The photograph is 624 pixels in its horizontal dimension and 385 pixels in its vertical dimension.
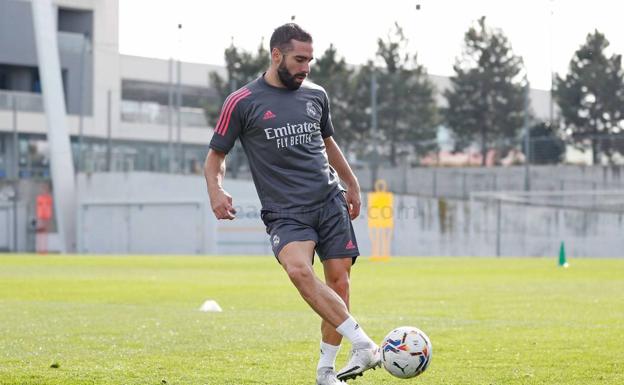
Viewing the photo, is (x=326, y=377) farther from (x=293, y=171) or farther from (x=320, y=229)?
(x=293, y=171)

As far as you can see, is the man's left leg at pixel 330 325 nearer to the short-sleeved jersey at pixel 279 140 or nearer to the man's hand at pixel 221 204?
the short-sleeved jersey at pixel 279 140

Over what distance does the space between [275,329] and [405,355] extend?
490 cm

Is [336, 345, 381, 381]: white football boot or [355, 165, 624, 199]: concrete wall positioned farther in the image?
[355, 165, 624, 199]: concrete wall

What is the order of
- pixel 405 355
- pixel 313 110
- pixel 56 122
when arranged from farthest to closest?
pixel 56 122 < pixel 313 110 < pixel 405 355

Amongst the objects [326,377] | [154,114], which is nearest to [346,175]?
[326,377]

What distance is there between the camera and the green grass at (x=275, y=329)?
793 centimetres

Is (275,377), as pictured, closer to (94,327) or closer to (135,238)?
(94,327)

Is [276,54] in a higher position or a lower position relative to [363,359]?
higher

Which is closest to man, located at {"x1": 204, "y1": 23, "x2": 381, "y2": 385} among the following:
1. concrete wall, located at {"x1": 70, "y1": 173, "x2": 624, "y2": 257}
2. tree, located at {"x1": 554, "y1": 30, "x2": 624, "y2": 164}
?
concrete wall, located at {"x1": 70, "y1": 173, "x2": 624, "y2": 257}

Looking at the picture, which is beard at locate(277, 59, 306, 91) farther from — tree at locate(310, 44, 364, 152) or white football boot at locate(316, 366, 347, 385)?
tree at locate(310, 44, 364, 152)

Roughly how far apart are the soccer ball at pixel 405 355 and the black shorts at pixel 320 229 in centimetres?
72

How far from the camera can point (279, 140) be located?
7281 millimetres

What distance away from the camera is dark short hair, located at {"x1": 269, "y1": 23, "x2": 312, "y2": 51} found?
719 cm

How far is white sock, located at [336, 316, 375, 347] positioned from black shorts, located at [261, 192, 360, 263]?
528mm
